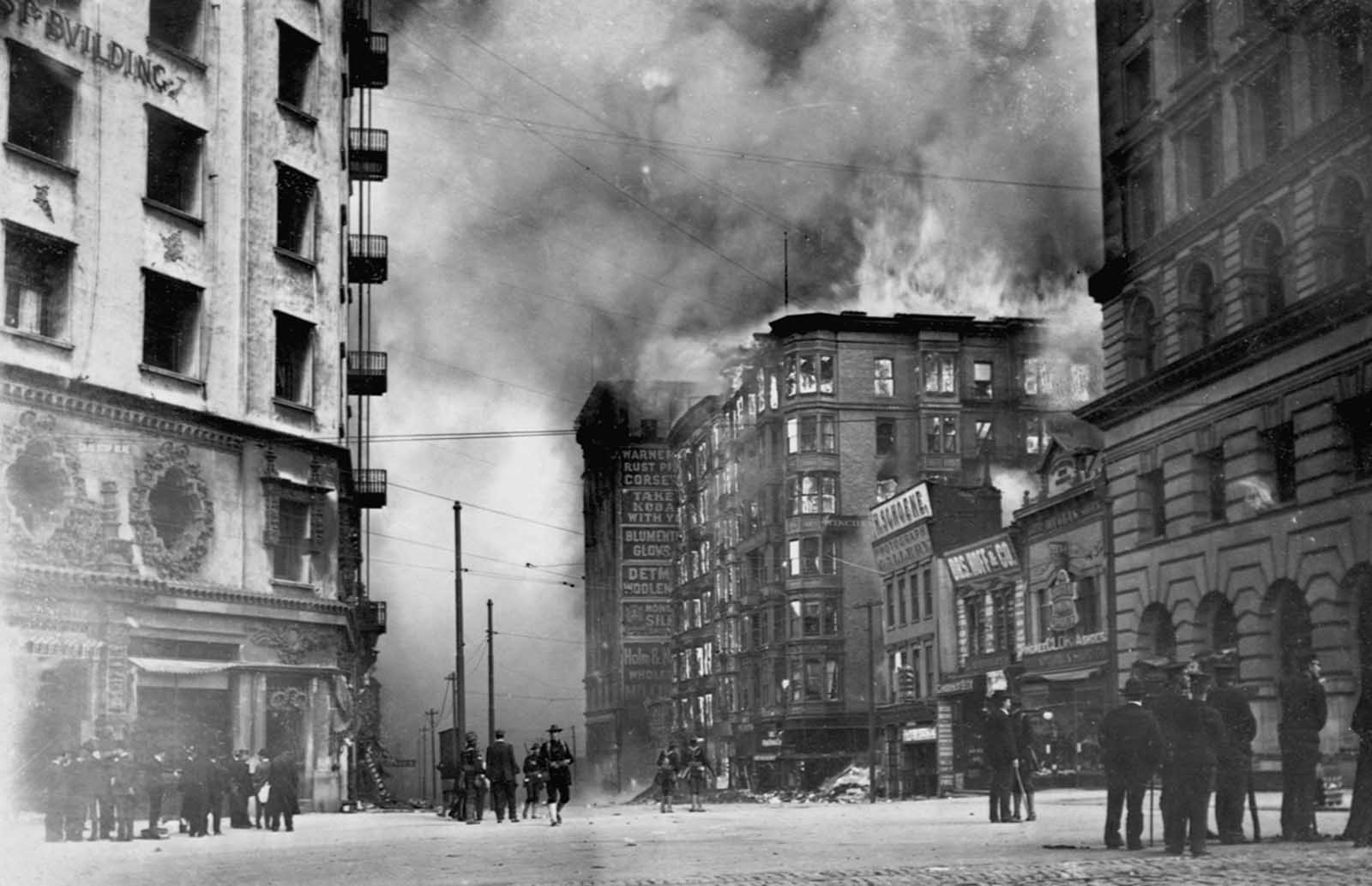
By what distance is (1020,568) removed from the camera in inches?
2515

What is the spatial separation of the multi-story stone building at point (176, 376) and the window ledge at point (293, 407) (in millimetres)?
72

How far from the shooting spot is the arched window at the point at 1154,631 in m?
42.3

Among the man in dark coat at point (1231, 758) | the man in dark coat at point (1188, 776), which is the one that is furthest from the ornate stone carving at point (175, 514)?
the man in dark coat at point (1188, 776)

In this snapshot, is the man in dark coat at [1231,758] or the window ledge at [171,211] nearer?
the man in dark coat at [1231,758]

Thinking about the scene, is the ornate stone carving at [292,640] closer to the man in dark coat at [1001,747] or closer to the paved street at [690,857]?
the paved street at [690,857]

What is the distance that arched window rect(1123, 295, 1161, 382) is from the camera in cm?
4369

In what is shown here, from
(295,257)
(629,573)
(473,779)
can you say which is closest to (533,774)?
(473,779)

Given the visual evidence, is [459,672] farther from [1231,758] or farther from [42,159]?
[1231,758]

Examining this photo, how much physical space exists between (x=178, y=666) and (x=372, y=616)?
918 inches

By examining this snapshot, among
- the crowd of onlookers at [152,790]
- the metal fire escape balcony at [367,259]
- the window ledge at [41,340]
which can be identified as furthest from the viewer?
the metal fire escape balcony at [367,259]

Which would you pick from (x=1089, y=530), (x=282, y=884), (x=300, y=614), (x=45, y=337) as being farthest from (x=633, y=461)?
(x=282, y=884)

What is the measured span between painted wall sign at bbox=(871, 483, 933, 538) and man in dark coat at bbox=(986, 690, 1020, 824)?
150ft

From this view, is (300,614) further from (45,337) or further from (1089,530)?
(1089,530)

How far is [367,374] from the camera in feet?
168
